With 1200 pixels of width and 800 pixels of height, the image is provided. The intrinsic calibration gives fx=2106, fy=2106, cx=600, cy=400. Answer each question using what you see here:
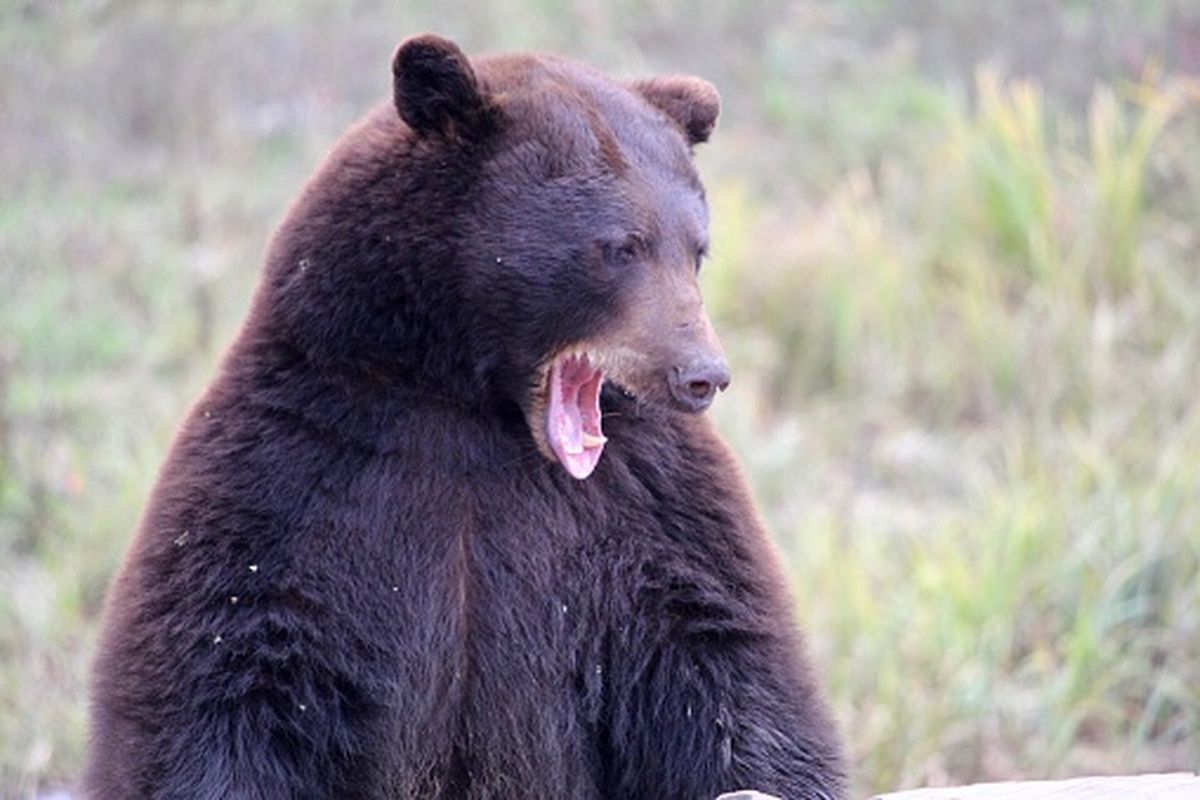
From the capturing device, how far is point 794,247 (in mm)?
10414

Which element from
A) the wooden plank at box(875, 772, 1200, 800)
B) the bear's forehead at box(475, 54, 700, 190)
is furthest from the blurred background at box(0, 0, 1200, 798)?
the bear's forehead at box(475, 54, 700, 190)

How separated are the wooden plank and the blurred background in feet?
9.75

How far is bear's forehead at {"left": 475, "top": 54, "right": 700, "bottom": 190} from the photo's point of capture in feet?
12.7

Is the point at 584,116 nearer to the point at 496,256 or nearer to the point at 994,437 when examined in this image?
the point at 496,256

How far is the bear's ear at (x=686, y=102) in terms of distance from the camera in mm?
4148

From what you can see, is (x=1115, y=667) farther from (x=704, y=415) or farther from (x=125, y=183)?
(x=125, y=183)

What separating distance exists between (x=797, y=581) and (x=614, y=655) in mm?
3752

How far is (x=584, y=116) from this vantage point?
391cm

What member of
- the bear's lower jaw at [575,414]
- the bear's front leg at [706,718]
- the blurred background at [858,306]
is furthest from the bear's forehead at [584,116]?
the blurred background at [858,306]

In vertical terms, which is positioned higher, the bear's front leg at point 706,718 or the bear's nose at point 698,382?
the bear's nose at point 698,382

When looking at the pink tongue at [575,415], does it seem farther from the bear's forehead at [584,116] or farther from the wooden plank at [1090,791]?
the wooden plank at [1090,791]

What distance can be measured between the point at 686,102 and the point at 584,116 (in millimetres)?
334

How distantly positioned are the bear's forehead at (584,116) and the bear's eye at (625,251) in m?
0.14

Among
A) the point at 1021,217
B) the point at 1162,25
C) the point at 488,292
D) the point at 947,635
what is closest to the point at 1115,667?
the point at 947,635
